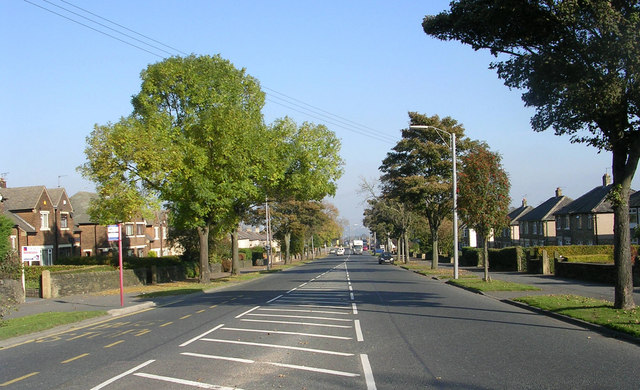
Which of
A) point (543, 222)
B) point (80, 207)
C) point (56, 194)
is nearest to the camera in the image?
point (56, 194)

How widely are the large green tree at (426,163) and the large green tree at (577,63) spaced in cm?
2539

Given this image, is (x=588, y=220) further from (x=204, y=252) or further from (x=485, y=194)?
(x=204, y=252)

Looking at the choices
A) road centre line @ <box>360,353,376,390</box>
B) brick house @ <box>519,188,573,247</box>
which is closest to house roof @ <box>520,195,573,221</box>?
brick house @ <box>519,188,573,247</box>

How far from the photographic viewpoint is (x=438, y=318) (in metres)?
14.9

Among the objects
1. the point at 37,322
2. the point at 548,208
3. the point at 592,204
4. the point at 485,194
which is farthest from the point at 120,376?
the point at 548,208

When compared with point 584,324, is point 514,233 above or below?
below

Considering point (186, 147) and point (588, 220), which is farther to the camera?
point (588, 220)

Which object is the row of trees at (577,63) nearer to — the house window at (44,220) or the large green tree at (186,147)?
the large green tree at (186,147)

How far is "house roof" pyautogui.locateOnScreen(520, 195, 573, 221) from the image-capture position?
65.6 meters

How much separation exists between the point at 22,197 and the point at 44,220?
2652 mm

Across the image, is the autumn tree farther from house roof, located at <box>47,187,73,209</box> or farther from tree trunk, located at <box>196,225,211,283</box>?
house roof, located at <box>47,187,73,209</box>

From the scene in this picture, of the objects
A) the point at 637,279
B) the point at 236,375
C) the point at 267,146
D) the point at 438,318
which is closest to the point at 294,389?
the point at 236,375

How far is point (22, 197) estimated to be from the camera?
1853 inches

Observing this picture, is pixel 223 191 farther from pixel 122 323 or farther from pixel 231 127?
pixel 122 323
